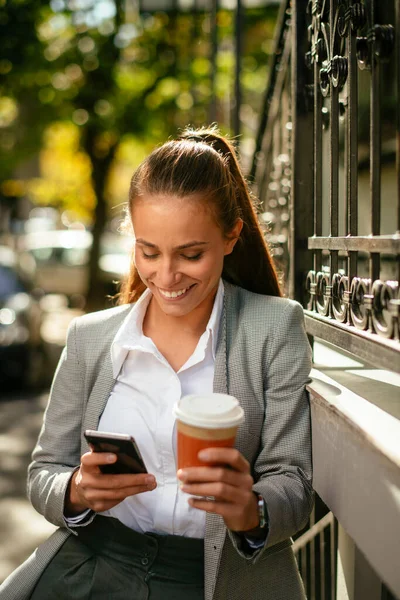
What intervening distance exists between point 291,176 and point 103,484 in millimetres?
1334

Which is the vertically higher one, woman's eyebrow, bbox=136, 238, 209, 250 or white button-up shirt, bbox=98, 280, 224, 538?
woman's eyebrow, bbox=136, 238, 209, 250

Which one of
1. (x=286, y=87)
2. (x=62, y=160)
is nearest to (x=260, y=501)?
(x=286, y=87)

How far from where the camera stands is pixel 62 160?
21.1 m

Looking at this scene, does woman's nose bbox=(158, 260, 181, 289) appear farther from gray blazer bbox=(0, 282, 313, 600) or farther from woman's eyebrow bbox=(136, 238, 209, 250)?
gray blazer bbox=(0, 282, 313, 600)

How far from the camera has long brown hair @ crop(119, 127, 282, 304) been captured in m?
2.19

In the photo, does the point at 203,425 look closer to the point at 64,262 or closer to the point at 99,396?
the point at 99,396

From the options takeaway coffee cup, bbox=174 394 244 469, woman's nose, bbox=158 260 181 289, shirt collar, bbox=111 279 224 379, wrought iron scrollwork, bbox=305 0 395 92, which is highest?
wrought iron scrollwork, bbox=305 0 395 92

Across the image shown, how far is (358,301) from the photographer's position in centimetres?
193

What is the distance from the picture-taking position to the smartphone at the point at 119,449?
1.77m

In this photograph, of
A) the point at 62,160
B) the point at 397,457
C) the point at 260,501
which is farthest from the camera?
the point at 62,160

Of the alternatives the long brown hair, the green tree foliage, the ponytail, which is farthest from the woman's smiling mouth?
the green tree foliage

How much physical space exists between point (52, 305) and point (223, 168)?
17973 mm

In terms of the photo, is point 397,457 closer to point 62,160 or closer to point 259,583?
point 259,583

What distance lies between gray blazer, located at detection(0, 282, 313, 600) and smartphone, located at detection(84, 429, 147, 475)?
30cm
